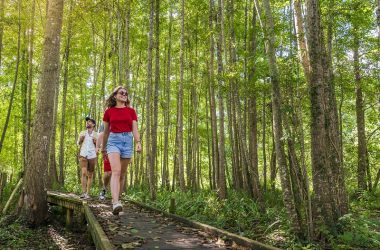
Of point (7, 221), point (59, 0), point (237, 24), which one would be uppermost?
point (237, 24)

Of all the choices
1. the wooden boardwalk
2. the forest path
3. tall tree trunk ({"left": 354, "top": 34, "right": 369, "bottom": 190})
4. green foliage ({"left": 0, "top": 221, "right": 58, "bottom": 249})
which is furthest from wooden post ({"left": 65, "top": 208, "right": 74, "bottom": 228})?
tall tree trunk ({"left": 354, "top": 34, "right": 369, "bottom": 190})

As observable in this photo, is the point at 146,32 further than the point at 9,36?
Yes

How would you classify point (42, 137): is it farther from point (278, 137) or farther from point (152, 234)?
point (278, 137)

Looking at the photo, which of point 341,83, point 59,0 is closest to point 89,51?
point 59,0

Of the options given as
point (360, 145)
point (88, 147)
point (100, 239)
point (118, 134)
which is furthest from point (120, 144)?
point (360, 145)

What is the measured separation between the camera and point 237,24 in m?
15.1

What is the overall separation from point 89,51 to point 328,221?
19259 mm

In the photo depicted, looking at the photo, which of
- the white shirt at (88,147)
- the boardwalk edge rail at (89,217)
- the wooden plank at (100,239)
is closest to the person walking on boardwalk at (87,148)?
the white shirt at (88,147)

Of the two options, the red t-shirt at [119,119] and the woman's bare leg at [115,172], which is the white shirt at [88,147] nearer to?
the red t-shirt at [119,119]

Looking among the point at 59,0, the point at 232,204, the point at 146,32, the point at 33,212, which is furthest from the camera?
the point at 146,32

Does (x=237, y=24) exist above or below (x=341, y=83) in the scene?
above

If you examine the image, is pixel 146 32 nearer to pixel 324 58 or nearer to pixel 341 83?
pixel 341 83

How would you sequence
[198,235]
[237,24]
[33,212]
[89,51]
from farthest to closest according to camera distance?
[89,51]
[237,24]
[33,212]
[198,235]

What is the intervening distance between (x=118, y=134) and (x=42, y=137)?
3608 millimetres
